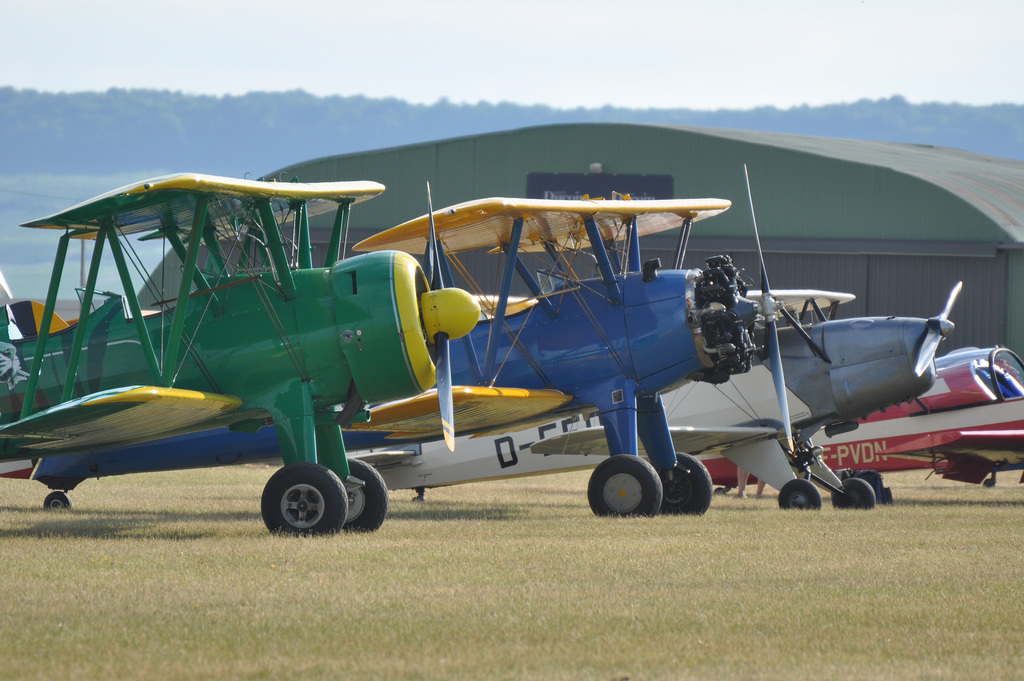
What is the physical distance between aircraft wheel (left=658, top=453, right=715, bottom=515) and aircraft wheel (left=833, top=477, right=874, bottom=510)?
2206 mm

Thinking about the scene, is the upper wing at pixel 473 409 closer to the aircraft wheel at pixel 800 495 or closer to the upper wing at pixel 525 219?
the upper wing at pixel 525 219

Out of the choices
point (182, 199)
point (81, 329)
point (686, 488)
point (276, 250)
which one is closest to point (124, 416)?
point (81, 329)

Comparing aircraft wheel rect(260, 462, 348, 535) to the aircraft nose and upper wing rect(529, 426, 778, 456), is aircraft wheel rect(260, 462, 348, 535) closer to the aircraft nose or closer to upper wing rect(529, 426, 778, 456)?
the aircraft nose

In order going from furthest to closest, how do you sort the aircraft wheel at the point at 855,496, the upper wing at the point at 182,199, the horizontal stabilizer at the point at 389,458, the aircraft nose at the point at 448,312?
the horizontal stabilizer at the point at 389,458 → the aircraft wheel at the point at 855,496 → the aircraft nose at the point at 448,312 → the upper wing at the point at 182,199

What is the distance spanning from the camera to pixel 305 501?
920cm

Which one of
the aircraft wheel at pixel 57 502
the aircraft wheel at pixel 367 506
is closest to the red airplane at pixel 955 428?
the aircraft wheel at pixel 367 506

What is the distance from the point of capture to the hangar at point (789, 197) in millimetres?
28688

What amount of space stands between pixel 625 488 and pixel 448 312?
2.79 metres

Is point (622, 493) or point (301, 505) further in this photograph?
point (622, 493)

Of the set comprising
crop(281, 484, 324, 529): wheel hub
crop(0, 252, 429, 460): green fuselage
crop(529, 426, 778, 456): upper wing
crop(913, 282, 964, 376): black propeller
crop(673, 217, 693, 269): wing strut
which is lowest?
crop(529, 426, 778, 456): upper wing

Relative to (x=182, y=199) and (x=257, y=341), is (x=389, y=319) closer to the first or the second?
(x=257, y=341)

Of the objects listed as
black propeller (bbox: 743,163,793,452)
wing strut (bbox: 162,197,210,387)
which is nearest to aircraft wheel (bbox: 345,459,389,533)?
wing strut (bbox: 162,197,210,387)

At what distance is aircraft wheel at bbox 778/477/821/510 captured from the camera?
43.8 feet

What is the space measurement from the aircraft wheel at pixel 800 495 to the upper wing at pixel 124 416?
6.73 m
